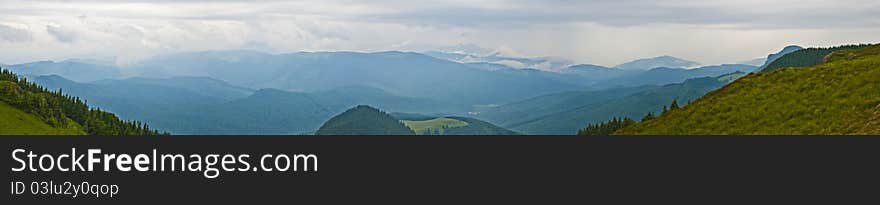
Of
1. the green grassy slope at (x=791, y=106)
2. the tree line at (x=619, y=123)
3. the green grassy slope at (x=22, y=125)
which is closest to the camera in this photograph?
the green grassy slope at (x=791, y=106)

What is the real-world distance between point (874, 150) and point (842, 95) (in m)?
37.9

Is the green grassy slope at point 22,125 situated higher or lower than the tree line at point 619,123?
higher

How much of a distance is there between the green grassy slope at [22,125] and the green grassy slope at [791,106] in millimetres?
137250

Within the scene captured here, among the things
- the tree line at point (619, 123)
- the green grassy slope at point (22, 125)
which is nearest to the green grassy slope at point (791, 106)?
the tree line at point (619, 123)

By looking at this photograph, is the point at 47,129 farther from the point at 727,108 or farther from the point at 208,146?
the point at 208,146

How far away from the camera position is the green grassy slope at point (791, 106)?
51.8 metres

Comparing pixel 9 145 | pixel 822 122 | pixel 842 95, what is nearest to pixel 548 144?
pixel 9 145

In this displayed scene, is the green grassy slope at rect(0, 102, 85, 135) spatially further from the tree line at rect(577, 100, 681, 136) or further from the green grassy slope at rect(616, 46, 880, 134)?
the green grassy slope at rect(616, 46, 880, 134)

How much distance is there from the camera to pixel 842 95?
186 ft

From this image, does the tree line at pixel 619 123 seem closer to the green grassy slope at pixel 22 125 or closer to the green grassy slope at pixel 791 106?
the green grassy slope at pixel 791 106

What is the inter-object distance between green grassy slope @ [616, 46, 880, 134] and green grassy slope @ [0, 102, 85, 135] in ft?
450

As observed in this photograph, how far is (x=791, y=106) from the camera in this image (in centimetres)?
5906

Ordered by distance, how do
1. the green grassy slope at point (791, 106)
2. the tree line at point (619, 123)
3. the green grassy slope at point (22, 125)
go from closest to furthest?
the green grassy slope at point (791, 106)
the tree line at point (619, 123)
the green grassy slope at point (22, 125)

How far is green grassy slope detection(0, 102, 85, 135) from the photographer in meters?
167
